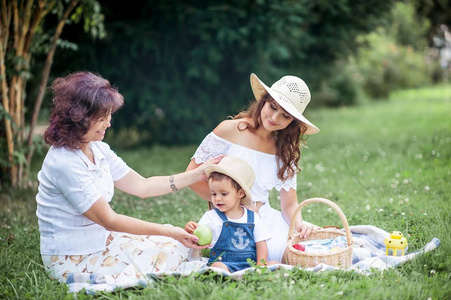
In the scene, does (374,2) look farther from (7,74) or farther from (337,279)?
(337,279)

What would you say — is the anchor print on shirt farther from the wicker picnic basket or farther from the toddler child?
the wicker picnic basket

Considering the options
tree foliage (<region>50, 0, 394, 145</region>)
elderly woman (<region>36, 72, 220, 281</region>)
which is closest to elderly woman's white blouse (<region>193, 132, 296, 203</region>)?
elderly woman (<region>36, 72, 220, 281</region>)

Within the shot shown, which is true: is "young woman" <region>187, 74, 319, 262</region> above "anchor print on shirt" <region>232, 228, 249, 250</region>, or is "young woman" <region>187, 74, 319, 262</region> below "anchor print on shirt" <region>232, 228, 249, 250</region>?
above

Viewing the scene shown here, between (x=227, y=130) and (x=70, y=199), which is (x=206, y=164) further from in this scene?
(x=70, y=199)

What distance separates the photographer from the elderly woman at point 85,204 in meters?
3.08

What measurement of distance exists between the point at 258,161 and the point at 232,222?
0.74 meters

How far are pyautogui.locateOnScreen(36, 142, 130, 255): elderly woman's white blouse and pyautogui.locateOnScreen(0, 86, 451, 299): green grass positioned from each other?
0.98ft

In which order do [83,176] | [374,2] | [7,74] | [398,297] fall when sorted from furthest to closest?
[374,2] < [7,74] < [83,176] < [398,297]

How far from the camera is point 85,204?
3051 mm

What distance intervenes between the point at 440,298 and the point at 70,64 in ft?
27.2

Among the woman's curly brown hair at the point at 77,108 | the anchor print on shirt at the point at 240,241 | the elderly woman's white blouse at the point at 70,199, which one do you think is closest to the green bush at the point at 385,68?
the anchor print on shirt at the point at 240,241

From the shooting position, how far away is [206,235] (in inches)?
127

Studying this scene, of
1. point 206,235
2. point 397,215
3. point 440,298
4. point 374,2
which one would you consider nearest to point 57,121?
point 206,235

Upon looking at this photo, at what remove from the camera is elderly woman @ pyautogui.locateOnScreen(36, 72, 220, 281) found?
10.1 feet
